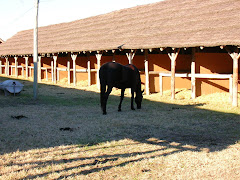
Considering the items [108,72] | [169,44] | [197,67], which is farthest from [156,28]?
[108,72]

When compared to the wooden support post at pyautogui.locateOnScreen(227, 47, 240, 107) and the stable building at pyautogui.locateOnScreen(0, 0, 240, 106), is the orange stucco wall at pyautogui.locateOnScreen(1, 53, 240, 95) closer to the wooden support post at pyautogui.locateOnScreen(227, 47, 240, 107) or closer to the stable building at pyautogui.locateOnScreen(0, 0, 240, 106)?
the stable building at pyautogui.locateOnScreen(0, 0, 240, 106)

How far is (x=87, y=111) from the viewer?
1213 centimetres

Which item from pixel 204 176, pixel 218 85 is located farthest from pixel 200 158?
pixel 218 85

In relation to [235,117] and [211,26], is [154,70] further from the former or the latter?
[235,117]

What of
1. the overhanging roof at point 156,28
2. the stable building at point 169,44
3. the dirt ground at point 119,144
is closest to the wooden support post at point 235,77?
the stable building at point 169,44

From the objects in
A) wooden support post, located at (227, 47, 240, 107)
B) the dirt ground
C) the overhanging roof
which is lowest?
the dirt ground

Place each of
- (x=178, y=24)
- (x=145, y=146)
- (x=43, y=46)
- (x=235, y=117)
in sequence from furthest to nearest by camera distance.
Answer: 1. (x=43, y=46)
2. (x=178, y=24)
3. (x=235, y=117)
4. (x=145, y=146)

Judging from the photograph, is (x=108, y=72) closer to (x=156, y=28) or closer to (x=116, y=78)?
(x=116, y=78)

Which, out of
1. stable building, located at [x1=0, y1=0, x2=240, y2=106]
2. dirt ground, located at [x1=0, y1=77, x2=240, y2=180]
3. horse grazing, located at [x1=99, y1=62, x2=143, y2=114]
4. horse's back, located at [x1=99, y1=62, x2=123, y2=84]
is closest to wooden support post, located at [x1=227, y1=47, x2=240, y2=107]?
stable building, located at [x1=0, y1=0, x2=240, y2=106]

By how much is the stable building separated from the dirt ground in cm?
399

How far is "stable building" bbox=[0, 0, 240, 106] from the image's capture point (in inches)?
600

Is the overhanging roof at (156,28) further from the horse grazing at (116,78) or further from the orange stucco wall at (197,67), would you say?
the horse grazing at (116,78)

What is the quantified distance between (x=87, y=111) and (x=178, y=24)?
350 inches

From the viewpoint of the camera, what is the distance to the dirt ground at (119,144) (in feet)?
17.4
